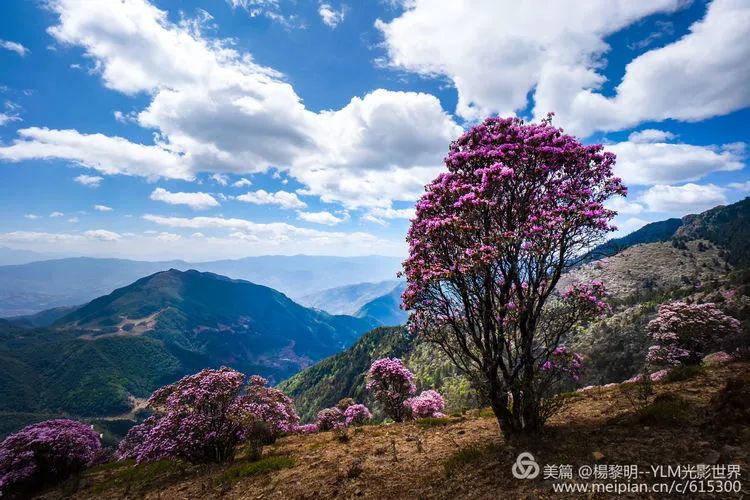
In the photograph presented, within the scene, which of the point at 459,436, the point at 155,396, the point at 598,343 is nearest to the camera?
the point at 459,436

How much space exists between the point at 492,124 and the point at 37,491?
29162 mm

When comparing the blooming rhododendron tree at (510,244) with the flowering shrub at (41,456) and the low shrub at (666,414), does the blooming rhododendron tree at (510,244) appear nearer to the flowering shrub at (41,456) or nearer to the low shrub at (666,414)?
the low shrub at (666,414)

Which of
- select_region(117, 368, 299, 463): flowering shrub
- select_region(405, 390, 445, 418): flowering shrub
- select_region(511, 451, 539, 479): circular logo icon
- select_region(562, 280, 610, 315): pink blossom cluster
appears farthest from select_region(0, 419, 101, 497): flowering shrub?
select_region(562, 280, 610, 315): pink blossom cluster

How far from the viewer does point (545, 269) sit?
428 inches

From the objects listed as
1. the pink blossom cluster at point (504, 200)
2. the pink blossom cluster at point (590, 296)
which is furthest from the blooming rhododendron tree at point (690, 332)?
the pink blossom cluster at point (504, 200)

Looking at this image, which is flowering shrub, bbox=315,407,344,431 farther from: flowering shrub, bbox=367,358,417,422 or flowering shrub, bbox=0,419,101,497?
flowering shrub, bbox=0,419,101,497

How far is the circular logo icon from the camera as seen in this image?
8766 mm

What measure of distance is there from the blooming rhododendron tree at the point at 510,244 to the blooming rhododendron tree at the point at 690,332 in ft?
48.1

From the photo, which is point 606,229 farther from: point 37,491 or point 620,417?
point 37,491

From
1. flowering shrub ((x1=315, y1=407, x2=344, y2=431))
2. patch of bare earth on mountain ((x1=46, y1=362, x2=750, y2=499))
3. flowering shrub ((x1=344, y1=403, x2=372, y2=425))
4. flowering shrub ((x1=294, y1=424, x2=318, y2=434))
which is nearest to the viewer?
patch of bare earth on mountain ((x1=46, y1=362, x2=750, y2=499))

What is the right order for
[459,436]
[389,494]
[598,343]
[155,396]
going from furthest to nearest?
[598,343] < [155,396] < [459,436] < [389,494]

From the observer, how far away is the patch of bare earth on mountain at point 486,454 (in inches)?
336

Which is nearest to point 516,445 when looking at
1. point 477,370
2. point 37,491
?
point 477,370

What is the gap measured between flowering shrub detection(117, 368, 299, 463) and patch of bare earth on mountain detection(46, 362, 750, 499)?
3.41 feet
